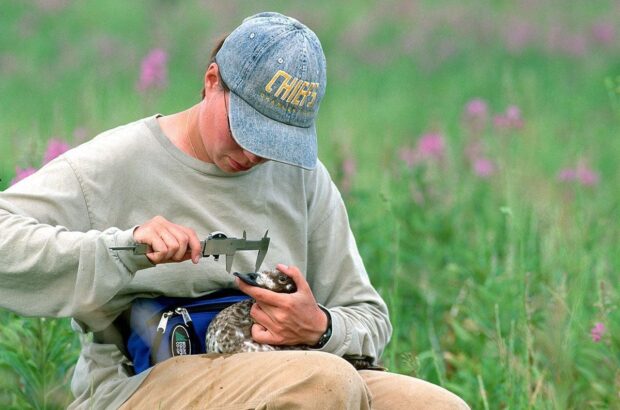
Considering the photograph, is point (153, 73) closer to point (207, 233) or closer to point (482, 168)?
point (207, 233)

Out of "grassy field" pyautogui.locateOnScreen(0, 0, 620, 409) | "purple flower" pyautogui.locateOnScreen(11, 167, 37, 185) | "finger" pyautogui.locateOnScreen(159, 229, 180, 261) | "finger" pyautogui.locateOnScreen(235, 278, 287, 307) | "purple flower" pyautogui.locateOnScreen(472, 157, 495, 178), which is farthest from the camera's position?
"purple flower" pyautogui.locateOnScreen(472, 157, 495, 178)

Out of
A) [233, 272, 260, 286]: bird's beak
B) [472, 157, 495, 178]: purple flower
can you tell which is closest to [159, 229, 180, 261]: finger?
[233, 272, 260, 286]: bird's beak

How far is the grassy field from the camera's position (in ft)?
14.4

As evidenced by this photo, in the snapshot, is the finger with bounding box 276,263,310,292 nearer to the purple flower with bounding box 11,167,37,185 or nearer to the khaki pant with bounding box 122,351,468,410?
the khaki pant with bounding box 122,351,468,410

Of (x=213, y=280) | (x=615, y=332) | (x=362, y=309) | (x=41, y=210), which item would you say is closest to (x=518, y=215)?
(x=615, y=332)

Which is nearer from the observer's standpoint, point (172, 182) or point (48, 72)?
point (172, 182)

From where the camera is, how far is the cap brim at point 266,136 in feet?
10.2

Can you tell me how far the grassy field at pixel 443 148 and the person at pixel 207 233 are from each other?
551mm

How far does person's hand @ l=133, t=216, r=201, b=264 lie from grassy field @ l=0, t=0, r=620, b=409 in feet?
3.31

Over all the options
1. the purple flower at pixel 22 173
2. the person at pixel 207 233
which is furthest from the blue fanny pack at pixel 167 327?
the purple flower at pixel 22 173

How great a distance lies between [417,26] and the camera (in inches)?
498

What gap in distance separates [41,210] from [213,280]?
490mm

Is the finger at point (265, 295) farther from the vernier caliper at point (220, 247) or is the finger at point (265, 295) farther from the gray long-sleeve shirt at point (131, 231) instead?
the gray long-sleeve shirt at point (131, 231)

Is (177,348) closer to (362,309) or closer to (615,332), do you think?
(362,309)
